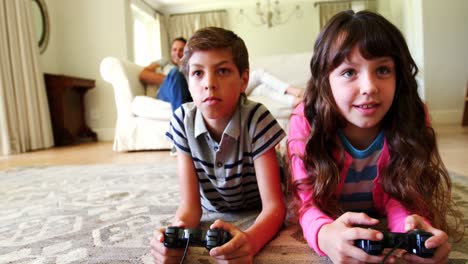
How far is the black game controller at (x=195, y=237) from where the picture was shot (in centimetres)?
53

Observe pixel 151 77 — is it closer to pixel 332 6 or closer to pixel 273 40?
pixel 273 40

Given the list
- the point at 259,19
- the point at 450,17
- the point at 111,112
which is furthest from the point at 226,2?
the point at 450,17

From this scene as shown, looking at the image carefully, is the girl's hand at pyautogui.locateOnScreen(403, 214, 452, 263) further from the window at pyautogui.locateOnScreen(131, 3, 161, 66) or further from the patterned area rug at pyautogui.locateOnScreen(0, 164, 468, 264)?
the window at pyautogui.locateOnScreen(131, 3, 161, 66)

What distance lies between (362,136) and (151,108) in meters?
2.22

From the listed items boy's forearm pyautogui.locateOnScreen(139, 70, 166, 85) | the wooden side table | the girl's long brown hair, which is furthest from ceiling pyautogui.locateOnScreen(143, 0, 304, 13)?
the girl's long brown hair

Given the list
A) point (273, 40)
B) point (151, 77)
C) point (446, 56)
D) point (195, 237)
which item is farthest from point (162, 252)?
point (273, 40)

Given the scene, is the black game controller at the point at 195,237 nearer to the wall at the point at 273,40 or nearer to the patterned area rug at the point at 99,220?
the patterned area rug at the point at 99,220

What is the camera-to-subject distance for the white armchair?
2746 millimetres

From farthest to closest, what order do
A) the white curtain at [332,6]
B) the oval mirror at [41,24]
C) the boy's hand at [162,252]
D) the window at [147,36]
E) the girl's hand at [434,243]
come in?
the white curtain at [332,6] < the window at [147,36] < the oval mirror at [41,24] < the boy's hand at [162,252] < the girl's hand at [434,243]

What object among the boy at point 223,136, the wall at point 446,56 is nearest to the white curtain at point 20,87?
the boy at point 223,136

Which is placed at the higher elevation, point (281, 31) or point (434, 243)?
point (281, 31)

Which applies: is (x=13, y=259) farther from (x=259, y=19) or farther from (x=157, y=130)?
(x=259, y=19)

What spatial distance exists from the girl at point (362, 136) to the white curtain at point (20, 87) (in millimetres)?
3008

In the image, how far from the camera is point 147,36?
20.0ft
